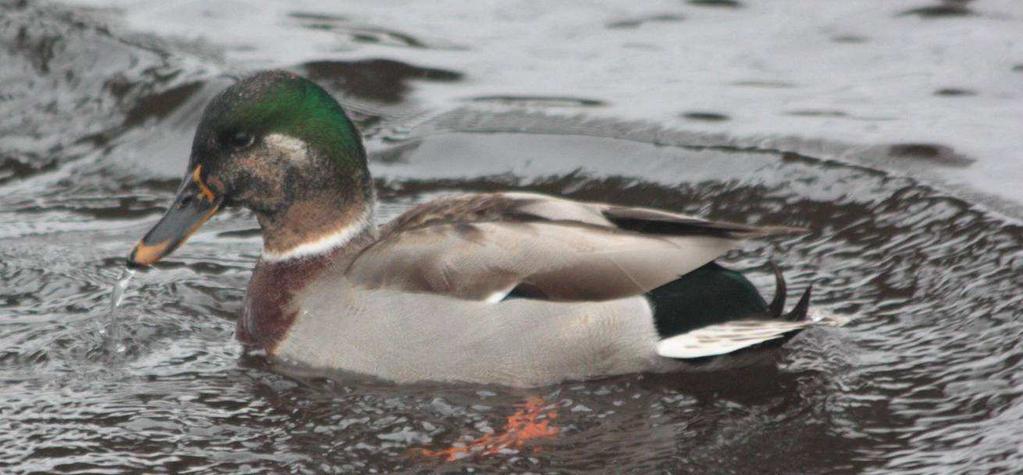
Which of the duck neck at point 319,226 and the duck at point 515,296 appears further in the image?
the duck neck at point 319,226

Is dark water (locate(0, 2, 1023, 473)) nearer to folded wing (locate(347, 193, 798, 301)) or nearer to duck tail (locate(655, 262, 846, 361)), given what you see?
duck tail (locate(655, 262, 846, 361))

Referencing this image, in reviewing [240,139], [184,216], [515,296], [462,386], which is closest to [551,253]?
[515,296]

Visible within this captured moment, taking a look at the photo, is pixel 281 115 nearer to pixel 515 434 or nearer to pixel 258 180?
pixel 258 180

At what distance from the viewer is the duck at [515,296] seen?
17.8ft

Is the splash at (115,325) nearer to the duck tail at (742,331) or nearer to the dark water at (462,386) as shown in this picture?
the dark water at (462,386)

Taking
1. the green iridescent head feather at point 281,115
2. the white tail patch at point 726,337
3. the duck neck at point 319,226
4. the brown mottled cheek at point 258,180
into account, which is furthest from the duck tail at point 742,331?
the brown mottled cheek at point 258,180

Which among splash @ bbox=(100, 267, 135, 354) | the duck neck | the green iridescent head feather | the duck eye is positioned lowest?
splash @ bbox=(100, 267, 135, 354)

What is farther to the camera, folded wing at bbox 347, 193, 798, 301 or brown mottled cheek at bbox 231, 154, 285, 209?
brown mottled cheek at bbox 231, 154, 285, 209

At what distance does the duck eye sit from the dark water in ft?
2.53

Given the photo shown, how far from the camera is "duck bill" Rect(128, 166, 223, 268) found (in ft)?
19.6

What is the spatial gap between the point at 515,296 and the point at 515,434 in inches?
19.3

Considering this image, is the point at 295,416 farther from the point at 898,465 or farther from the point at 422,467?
the point at 898,465

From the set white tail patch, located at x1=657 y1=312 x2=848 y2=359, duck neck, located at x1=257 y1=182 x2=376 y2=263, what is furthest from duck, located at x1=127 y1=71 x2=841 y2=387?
duck neck, located at x1=257 y1=182 x2=376 y2=263

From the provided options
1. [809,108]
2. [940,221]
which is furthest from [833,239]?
[809,108]
